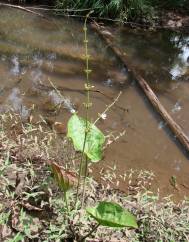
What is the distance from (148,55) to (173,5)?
11.9ft

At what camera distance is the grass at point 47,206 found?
Answer: 106 inches

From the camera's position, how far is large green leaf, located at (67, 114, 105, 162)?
110 inches

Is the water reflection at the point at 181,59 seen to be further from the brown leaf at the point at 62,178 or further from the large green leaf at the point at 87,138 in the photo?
the brown leaf at the point at 62,178

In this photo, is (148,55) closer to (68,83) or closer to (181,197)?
(68,83)

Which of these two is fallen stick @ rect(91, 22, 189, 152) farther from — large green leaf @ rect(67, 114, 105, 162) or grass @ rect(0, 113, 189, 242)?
large green leaf @ rect(67, 114, 105, 162)

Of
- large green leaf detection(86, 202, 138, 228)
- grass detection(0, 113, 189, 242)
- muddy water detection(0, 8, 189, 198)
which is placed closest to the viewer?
large green leaf detection(86, 202, 138, 228)

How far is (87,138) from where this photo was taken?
282cm

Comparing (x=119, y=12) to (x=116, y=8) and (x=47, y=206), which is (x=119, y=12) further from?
(x=47, y=206)

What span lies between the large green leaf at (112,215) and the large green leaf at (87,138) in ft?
1.32

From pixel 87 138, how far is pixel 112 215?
56 centimetres

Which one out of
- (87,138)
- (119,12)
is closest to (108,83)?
(87,138)

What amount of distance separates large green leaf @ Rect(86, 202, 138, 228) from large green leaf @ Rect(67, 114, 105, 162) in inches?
15.9

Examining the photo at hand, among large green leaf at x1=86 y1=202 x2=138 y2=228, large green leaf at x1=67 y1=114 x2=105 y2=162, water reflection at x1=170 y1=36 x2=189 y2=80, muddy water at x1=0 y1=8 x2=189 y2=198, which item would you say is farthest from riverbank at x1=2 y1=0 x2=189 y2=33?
large green leaf at x1=86 y1=202 x2=138 y2=228

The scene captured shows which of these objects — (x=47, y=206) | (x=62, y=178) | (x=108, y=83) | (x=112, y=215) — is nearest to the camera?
(x=112, y=215)
